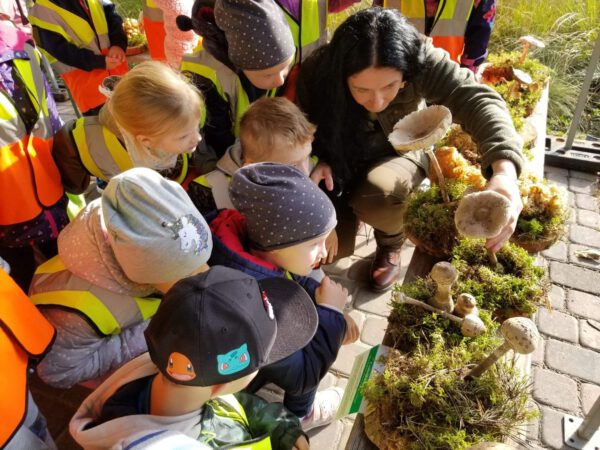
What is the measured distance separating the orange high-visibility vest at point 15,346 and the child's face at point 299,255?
866 mm

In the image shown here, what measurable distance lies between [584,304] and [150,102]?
3.12m

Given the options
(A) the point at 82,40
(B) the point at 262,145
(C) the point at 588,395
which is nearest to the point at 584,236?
(C) the point at 588,395

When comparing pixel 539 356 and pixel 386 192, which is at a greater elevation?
pixel 386 192

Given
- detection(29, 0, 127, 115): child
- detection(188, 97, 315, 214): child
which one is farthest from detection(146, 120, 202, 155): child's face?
detection(29, 0, 127, 115): child

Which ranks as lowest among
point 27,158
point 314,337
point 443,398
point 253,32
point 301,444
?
point 301,444

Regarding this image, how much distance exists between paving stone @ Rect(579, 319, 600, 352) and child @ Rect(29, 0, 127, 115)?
157 inches

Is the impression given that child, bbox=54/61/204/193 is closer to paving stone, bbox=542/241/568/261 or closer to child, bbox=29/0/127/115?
child, bbox=29/0/127/115

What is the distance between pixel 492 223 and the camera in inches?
60.3

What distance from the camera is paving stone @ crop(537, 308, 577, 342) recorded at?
292cm

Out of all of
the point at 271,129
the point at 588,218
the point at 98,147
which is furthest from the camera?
the point at 588,218

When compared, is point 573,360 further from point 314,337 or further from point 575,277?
point 314,337

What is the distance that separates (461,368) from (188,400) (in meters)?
0.87

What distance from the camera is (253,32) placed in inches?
85.7

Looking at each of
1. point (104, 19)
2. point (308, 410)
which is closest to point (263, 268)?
point (308, 410)
